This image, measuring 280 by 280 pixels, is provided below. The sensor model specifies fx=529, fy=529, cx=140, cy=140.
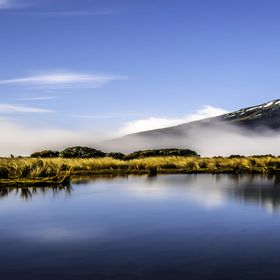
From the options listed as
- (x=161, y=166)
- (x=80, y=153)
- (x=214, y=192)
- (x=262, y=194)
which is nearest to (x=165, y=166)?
(x=161, y=166)

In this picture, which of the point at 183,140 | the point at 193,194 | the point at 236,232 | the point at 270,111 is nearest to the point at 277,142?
the point at 183,140

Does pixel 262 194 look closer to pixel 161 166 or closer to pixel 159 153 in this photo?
pixel 161 166

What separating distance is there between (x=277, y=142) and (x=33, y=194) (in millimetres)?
104090

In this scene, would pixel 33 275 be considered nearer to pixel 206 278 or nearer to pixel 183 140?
pixel 206 278

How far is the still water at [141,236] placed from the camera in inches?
351

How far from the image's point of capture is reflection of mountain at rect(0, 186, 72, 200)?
67.4 ft

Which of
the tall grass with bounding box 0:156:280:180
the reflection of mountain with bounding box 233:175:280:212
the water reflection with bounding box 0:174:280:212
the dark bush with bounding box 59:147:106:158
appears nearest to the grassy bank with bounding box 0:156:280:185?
the tall grass with bounding box 0:156:280:180

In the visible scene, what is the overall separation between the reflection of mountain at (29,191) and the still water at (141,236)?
1.00 feet

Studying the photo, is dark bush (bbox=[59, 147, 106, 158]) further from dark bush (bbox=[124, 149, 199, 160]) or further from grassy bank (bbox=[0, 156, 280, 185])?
grassy bank (bbox=[0, 156, 280, 185])

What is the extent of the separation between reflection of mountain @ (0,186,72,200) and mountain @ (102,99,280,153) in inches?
3596

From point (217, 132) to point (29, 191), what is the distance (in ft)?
375

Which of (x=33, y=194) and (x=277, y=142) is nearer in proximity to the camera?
(x=33, y=194)

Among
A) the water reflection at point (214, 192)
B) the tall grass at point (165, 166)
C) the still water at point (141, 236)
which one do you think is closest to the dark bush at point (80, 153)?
the tall grass at point (165, 166)

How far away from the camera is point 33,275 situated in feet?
28.2
